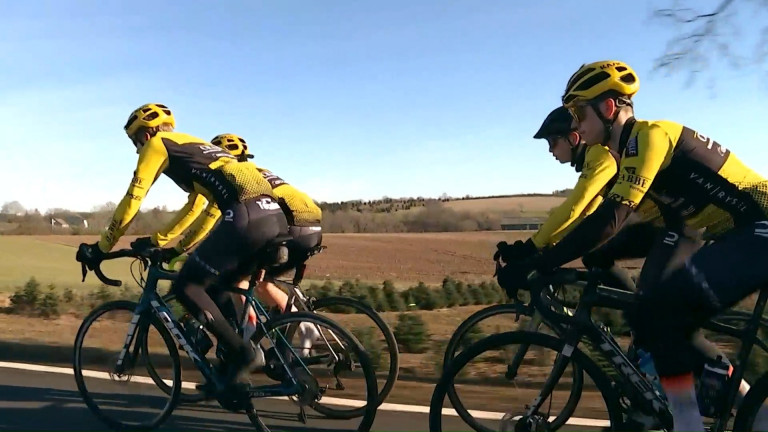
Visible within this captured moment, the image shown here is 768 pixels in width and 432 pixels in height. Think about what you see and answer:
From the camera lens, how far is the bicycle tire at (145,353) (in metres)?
4.32

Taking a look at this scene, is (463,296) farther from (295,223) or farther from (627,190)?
(627,190)

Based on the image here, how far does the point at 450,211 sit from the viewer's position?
4906 cm

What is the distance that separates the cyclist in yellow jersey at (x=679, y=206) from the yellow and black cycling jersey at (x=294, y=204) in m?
2.42

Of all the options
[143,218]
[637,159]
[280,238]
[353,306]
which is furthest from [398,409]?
[143,218]

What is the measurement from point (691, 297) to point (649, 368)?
692mm

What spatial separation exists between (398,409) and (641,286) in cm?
204

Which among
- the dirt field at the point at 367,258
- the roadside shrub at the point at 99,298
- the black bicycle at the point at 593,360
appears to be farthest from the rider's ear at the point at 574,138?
the dirt field at the point at 367,258

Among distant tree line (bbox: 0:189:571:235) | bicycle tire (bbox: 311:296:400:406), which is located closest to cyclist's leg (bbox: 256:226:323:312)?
bicycle tire (bbox: 311:296:400:406)

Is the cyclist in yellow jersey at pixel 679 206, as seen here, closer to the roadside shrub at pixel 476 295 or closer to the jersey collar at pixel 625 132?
the jersey collar at pixel 625 132

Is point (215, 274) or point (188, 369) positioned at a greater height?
point (215, 274)

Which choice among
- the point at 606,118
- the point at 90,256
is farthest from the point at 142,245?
the point at 606,118

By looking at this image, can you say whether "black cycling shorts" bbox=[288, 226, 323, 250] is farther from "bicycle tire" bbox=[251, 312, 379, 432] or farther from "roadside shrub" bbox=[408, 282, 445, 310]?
"roadside shrub" bbox=[408, 282, 445, 310]

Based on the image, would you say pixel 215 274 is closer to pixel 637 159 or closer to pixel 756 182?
pixel 637 159

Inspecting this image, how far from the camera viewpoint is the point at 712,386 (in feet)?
10.3
